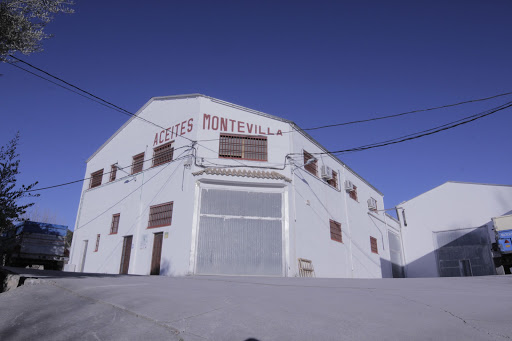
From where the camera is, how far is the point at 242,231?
14.7m

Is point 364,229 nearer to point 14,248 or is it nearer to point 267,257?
point 267,257

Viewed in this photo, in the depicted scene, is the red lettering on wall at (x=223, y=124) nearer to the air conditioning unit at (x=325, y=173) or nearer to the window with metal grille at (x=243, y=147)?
the window with metal grille at (x=243, y=147)

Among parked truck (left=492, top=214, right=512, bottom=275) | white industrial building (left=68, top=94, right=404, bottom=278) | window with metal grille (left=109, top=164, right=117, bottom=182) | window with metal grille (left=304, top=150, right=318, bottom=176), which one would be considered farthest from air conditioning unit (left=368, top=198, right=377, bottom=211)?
window with metal grille (left=109, top=164, right=117, bottom=182)

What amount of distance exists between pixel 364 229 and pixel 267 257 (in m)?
11.8

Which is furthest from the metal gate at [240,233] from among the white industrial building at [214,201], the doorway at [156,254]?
the doorway at [156,254]

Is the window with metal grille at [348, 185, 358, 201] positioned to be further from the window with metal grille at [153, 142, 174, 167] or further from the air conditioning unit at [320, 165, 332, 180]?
the window with metal grille at [153, 142, 174, 167]

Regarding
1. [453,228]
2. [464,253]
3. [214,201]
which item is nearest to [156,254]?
[214,201]

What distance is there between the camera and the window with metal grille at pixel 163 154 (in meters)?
17.4

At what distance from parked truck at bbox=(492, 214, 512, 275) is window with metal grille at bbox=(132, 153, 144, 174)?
2011 centimetres

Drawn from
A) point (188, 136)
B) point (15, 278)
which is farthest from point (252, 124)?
point (15, 278)

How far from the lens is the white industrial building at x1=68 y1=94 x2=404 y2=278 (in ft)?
47.9

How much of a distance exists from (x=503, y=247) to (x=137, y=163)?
20.6m

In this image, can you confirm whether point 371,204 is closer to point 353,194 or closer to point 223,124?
point 353,194

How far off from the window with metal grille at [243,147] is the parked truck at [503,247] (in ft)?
44.1
